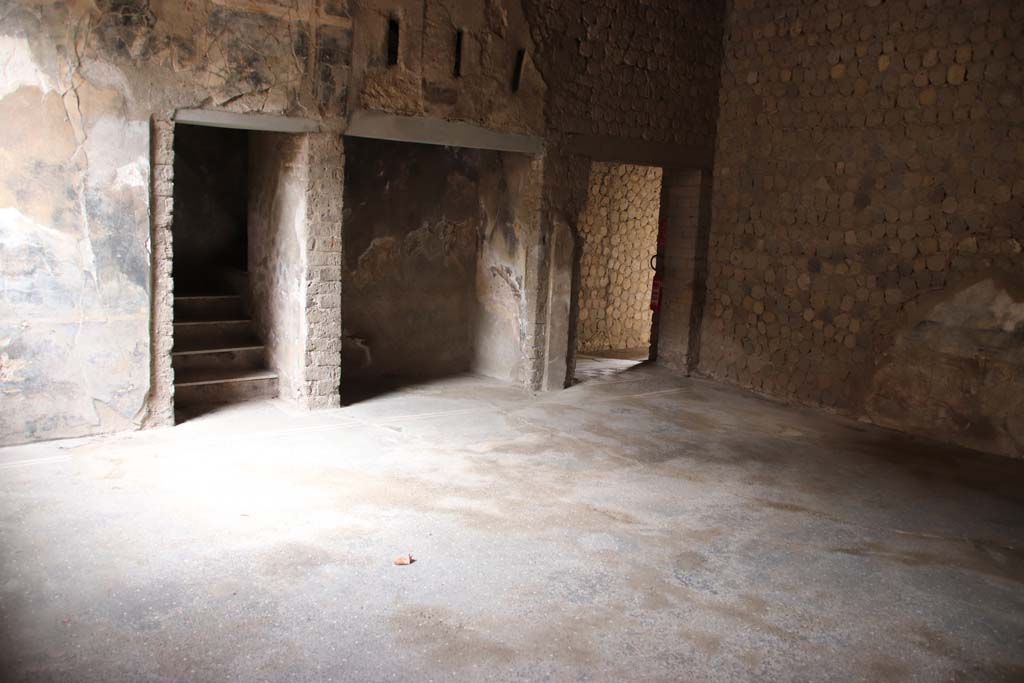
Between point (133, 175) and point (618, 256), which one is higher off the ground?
point (133, 175)

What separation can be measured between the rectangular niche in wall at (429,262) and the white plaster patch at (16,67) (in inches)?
110

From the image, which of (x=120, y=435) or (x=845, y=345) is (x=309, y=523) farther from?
(x=845, y=345)

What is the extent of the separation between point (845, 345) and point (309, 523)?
4969mm

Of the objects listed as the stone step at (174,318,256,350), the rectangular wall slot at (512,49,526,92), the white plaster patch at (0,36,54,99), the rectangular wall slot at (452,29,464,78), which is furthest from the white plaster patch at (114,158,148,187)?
the rectangular wall slot at (512,49,526,92)

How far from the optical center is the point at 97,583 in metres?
3.54

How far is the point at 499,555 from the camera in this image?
4000 mm

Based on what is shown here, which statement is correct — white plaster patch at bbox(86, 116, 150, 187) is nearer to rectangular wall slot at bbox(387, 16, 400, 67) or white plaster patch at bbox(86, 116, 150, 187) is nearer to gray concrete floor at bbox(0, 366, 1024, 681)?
gray concrete floor at bbox(0, 366, 1024, 681)

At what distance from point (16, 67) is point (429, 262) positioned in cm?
387

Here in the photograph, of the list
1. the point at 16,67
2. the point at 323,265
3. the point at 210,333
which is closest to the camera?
the point at 16,67

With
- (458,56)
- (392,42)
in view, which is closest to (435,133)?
(458,56)

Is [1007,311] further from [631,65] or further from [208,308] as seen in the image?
[208,308]

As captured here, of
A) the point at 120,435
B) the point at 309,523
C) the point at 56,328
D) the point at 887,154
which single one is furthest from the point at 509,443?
the point at 887,154

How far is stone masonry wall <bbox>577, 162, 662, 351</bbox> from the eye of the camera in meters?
10.1

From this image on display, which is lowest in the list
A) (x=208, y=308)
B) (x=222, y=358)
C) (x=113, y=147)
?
(x=222, y=358)
